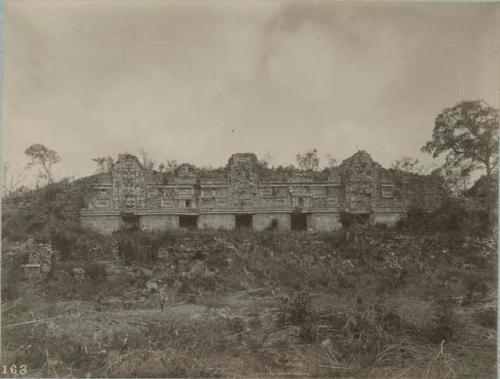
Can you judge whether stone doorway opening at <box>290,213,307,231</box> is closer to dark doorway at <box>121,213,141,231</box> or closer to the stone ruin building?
the stone ruin building

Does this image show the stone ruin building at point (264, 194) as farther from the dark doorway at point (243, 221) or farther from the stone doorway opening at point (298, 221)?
the stone doorway opening at point (298, 221)

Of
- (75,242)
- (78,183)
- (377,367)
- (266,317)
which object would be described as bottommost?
(377,367)

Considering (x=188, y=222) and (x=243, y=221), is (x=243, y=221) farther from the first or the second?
(x=188, y=222)

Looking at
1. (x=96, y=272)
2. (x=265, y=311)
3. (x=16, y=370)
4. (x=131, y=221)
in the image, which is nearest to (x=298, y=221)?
(x=131, y=221)

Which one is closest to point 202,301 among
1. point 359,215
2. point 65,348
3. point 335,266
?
point 65,348

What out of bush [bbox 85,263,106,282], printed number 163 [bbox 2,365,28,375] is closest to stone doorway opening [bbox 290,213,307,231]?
bush [bbox 85,263,106,282]

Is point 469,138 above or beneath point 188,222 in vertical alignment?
above

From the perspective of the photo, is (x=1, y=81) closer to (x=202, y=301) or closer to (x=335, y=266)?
(x=202, y=301)
